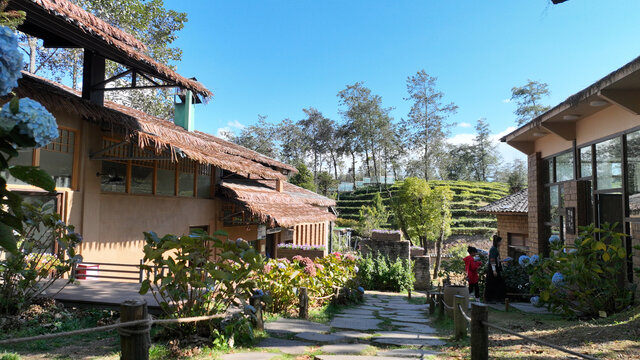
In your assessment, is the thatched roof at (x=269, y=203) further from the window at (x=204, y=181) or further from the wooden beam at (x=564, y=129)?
the wooden beam at (x=564, y=129)

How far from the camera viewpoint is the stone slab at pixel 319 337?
Answer: 206 inches

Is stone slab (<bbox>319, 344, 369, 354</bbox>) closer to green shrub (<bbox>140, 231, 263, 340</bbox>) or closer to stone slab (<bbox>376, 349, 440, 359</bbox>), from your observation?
stone slab (<bbox>376, 349, 440, 359</bbox>)

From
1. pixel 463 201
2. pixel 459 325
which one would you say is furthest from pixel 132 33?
pixel 463 201

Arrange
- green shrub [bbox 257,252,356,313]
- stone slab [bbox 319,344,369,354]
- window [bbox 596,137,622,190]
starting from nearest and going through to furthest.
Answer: stone slab [bbox 319,344,369,354]
green shrub [bbox 257,252,356,313]
window [bbox 596,137,622,190]

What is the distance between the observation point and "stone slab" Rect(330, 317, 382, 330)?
21.5 ft

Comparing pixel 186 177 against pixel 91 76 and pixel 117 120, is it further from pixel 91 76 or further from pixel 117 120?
pixel 117 120

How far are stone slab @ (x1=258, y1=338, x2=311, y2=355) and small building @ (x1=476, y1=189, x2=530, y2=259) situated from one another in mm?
12292

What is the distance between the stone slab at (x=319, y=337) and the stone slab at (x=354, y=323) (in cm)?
103

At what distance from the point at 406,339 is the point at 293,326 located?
1583mm

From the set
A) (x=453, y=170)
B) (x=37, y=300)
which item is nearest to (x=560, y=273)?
(x=37, y=300)

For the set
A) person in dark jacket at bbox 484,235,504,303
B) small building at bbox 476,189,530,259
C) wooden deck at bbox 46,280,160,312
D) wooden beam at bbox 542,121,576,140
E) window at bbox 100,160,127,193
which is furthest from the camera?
small building at bbox 476,189,530,259

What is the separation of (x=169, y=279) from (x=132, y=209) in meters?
5.10

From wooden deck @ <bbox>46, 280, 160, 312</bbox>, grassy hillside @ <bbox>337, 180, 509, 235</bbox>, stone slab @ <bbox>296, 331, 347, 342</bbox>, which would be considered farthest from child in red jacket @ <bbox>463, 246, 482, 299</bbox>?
grassy hillside @ <bbox>337, 180, 509, 235</bbox>

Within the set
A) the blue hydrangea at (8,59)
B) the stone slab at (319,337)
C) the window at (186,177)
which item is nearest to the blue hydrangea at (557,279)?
the stone slab at (319,337)
